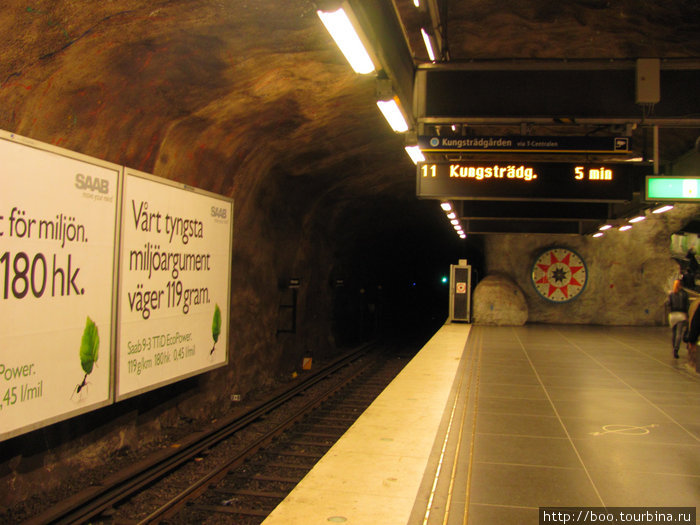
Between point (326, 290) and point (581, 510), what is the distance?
40.0 feet

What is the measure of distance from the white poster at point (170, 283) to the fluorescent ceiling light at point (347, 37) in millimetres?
3056

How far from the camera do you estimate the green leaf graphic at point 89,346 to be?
5070 mm

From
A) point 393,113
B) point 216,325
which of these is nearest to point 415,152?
point 393,113

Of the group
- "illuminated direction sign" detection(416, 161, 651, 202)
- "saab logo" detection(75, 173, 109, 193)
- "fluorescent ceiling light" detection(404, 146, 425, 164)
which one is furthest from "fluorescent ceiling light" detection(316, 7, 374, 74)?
"illuminated direction sign" detection(416, 161, 651, 202)

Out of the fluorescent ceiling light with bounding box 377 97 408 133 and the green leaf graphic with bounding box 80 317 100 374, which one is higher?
the fluorescent ceiling light with bounding box 377 97 408 133

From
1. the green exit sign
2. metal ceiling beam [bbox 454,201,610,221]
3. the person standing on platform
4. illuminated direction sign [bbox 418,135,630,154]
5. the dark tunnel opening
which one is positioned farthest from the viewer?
the dark tunnel opening

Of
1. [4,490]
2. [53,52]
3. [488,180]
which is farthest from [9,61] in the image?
[488,180]

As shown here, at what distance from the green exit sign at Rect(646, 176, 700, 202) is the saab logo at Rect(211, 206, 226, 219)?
5333 millimetres

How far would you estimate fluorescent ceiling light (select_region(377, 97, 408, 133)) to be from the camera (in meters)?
4.30

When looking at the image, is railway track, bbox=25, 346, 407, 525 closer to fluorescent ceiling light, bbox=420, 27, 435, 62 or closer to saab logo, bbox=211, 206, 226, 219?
saab logo, bbox=211, 206, 226, 219

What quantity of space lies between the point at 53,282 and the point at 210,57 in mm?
2766

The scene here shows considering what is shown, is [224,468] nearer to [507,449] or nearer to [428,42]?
[507,449]

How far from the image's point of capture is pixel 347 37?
3.17 m

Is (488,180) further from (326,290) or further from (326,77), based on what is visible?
(326,290)
